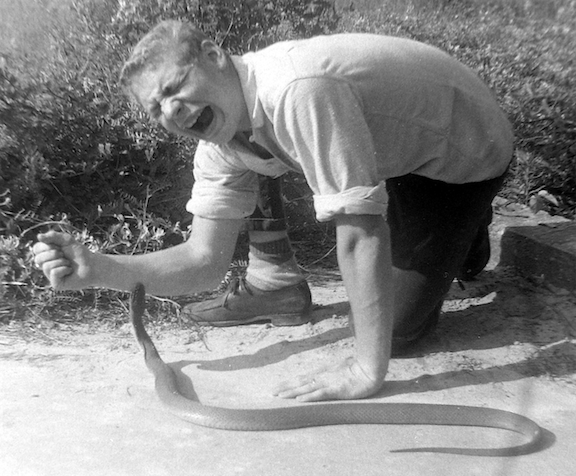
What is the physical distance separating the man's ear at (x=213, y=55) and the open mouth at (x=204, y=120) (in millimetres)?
164

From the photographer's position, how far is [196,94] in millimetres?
2686

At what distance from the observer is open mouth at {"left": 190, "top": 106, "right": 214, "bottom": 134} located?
9.05 ft

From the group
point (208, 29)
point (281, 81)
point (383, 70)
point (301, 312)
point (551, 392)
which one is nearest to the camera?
point (281, 81)

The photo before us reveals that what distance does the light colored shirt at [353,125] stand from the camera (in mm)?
2578

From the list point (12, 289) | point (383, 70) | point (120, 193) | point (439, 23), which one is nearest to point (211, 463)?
point (383, 70)

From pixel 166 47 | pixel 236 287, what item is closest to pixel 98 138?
pixel 236 287

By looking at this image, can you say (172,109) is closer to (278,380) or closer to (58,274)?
(58,274)

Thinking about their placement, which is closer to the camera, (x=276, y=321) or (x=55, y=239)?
(x=55, y=239)

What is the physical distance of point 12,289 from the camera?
3.86 m

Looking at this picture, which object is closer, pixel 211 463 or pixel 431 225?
pixel 211 463

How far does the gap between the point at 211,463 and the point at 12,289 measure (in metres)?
1.80

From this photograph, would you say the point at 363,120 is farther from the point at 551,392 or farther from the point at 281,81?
the point at 551,392

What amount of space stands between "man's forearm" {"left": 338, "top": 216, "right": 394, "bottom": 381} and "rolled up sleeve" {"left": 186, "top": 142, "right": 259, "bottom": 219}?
25.5 inches

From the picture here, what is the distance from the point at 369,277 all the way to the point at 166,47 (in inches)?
44.1
